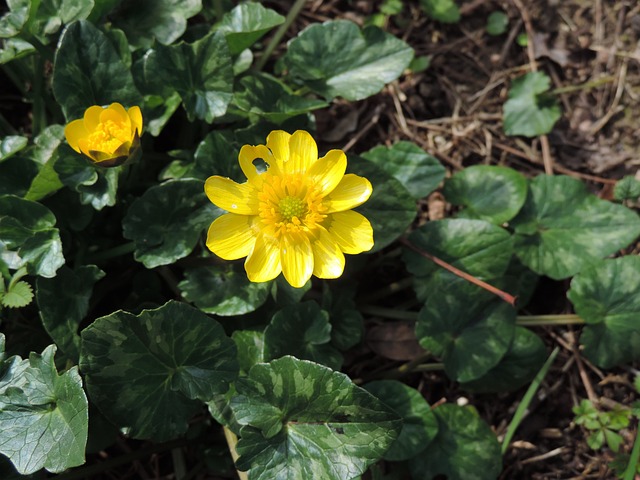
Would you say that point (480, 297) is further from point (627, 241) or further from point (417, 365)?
point (627, 241)

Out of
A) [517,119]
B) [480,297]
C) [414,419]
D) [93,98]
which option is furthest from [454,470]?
[93,98]

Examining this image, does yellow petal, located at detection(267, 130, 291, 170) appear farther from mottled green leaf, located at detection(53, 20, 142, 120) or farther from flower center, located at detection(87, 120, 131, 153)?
mottled green leaf, located at detection(53, 20, 142, 120)

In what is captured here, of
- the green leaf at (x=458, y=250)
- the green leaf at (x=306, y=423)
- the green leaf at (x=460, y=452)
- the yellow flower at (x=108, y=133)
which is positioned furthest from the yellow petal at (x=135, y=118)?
the green leaf at (x=460, y=452)

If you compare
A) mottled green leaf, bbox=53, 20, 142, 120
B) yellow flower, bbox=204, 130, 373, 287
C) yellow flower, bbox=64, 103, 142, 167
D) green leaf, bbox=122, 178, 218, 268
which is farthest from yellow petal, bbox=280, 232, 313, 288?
mottled green leaf, bbox=53, 20, 142, 120

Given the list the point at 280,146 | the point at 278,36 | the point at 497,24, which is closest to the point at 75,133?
the point at 280,146

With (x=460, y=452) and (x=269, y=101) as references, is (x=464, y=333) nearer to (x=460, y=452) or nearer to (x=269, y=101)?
(x=460, y=452)

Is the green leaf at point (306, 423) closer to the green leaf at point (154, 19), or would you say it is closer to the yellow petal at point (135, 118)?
the yellow petal at point (135, 118)
